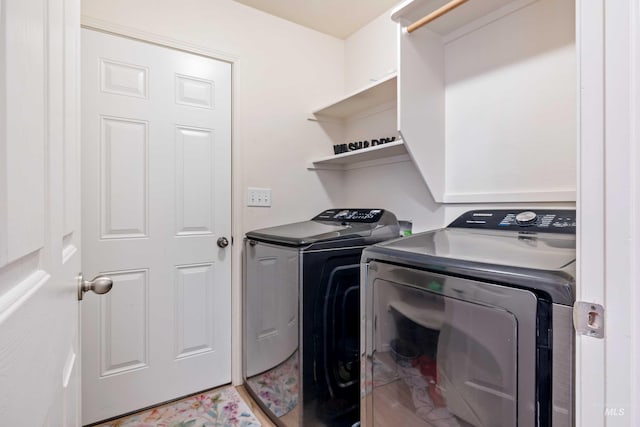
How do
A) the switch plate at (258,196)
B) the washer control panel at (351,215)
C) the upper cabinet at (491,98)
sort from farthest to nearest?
the switch plate at (258,196) → the washer control panel at (351,215) → the upper cabinet at (491,98)

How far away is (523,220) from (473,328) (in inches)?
26.4

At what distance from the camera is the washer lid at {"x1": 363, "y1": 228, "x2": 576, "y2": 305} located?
74cm

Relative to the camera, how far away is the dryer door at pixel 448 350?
0.78 metres

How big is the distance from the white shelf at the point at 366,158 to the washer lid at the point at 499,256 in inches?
24.8

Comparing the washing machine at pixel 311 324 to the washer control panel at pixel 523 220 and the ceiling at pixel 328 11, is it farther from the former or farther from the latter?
the ceiling at pixel 328 11

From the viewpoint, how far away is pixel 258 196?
7.06 feet

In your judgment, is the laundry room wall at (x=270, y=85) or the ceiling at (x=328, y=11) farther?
the ceiling at (x=328, y=11)

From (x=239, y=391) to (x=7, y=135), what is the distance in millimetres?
2092

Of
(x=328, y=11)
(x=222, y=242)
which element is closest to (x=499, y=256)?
(x=222, y=242)

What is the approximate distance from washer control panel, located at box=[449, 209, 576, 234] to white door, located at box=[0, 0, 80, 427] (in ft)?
4.79

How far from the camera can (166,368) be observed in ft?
6.18

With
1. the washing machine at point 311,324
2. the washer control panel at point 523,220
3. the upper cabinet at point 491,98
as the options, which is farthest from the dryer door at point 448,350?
the upper cabinet at point 491,98

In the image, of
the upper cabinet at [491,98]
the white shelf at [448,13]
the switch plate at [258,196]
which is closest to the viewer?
the upper cabinet at [491,98]

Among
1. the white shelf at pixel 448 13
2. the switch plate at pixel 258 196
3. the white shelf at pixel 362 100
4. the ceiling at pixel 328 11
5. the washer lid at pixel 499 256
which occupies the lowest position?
the washer lid at pixel 499 256
